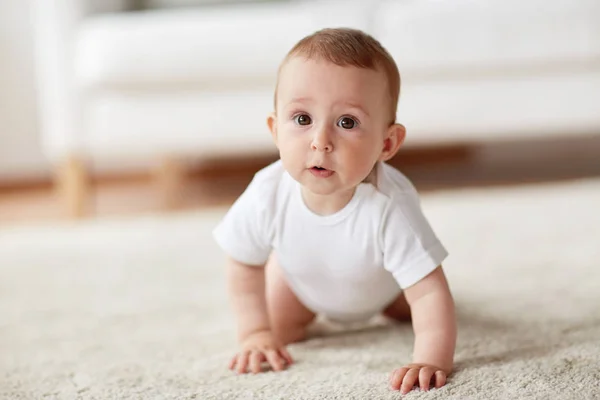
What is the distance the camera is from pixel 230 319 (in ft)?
3.55

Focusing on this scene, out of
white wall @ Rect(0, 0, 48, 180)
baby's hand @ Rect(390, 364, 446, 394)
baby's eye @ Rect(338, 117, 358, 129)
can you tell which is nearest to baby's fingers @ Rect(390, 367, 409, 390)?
baby's hand @ Rect(390, 364, 446, 394)

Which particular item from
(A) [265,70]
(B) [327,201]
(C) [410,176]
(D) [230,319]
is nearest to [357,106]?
(B) [327,201]

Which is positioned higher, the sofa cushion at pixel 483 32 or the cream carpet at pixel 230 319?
the sofa cushion at pixel 483 32

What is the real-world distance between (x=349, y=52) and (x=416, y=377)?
0.32 metres

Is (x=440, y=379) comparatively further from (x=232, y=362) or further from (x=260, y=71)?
(x=260, y=71)

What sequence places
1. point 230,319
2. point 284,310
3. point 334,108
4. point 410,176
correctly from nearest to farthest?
point 334,108 < point 284,310 < point 230,319 < point 410,176

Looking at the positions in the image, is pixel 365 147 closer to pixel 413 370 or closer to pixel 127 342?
pixel 413 370

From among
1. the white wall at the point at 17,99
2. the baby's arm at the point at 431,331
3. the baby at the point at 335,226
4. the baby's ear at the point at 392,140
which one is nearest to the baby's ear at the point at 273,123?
the baby at the point at 335,226

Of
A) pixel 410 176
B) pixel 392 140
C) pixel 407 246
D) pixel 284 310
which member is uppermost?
pixel 392 140

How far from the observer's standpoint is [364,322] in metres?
1.03

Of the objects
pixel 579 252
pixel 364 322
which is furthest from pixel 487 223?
pixel 364 322

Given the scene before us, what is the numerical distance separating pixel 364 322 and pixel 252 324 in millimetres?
184

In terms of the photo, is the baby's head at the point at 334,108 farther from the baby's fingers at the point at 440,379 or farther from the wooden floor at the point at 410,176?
the wooden floor at the point at 410,176

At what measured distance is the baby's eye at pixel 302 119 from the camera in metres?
0.77
